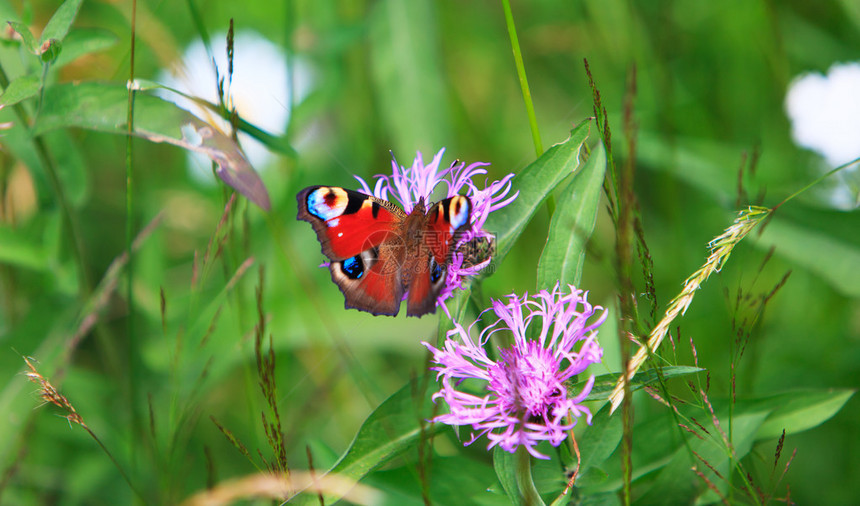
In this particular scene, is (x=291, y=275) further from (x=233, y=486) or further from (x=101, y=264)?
(x=233, y=486)

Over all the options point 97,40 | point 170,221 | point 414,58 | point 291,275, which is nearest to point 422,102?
point 414,58

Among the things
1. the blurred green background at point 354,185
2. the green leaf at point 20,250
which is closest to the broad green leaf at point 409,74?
the blurred green background at point 354,185

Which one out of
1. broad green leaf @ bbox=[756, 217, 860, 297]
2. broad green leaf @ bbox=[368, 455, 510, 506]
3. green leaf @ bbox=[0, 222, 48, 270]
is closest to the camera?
broad green leaf @ bbox=[368, 455, 510, 506]

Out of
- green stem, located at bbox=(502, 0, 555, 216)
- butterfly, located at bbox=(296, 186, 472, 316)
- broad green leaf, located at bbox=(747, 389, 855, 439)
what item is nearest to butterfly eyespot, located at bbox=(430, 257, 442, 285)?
butterfly, located at bbox=(296, 186, 472, 316)

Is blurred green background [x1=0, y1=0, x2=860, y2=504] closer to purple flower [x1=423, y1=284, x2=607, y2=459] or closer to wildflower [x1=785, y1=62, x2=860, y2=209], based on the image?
wildflower [x1=785, y1=62, x2=860, y2=209]

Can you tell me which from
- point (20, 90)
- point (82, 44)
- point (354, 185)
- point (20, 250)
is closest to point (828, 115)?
point (354, 185)

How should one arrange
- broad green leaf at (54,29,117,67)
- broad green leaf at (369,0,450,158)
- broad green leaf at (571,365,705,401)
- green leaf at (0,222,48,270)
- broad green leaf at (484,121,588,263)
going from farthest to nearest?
broad green leaf at (369,0,450,158) → green leaf at (0,222,48,270) → broad green leaf at (54,29,117,67) → broad green leaf at (484,121,588,263) → broad green leaf at (571,365,705,401)

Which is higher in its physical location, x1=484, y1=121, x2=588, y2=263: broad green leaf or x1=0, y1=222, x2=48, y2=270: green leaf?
x1=484, y1=121, x2=588, y2=263: broad green leaf

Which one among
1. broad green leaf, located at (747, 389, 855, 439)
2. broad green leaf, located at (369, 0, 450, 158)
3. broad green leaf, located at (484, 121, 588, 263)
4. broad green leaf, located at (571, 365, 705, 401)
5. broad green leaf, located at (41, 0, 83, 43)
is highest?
broad green leaf, located at (369, 0, 450, 158)
